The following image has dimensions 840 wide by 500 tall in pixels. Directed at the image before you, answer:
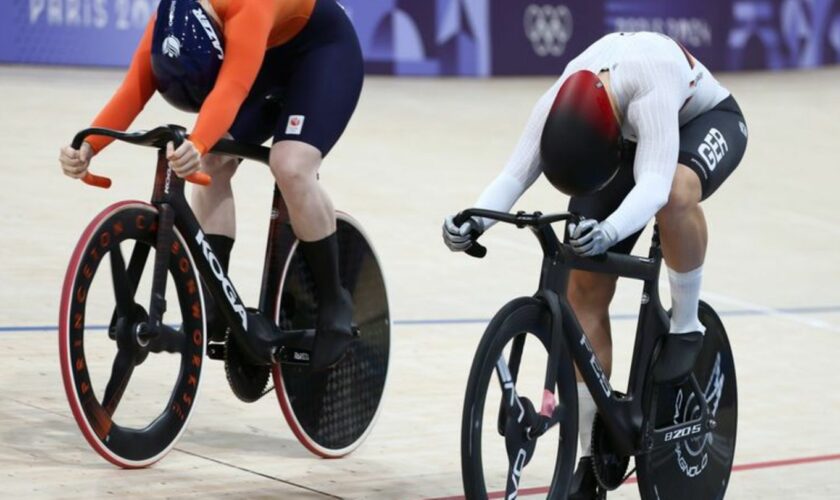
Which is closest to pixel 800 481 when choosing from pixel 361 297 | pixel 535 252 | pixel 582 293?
pixel 582 293

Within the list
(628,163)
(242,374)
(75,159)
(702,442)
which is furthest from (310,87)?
(702,442)

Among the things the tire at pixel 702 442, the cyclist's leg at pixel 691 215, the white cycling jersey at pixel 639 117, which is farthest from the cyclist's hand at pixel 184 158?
the tire at pixel 702 442

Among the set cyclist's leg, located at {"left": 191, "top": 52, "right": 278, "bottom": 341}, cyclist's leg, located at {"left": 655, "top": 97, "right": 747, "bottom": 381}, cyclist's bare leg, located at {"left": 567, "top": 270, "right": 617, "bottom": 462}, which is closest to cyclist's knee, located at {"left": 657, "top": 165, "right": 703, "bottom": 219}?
cyclist's leg, located at {"left": 655, "top": 97, "right": 747, "bottom": 381}

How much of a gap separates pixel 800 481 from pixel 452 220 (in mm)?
1580

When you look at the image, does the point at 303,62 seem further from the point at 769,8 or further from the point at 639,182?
the point at 769,8

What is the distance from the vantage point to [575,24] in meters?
14.6

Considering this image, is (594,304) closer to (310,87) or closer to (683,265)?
(683,265)

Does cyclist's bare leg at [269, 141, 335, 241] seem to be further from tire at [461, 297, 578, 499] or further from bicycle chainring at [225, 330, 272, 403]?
tire at [461, 297, 578, 499]

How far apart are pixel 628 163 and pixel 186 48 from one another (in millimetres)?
1075

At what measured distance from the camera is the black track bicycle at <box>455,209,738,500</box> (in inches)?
121

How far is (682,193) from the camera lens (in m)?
3.43

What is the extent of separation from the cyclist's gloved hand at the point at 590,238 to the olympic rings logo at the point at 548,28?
36.6 feet

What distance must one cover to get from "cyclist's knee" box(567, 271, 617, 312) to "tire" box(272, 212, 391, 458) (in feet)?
2.66

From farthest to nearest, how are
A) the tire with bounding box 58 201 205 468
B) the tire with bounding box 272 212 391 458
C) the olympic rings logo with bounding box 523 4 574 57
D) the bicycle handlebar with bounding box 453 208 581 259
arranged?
the olympic rings logo with bounding box 523 4 574 57
the tire with bounding box 272 212 391 458
the tire with bounding box 58 201 205 468
the bicycle handlebar with bounding box 453 208 581 259
